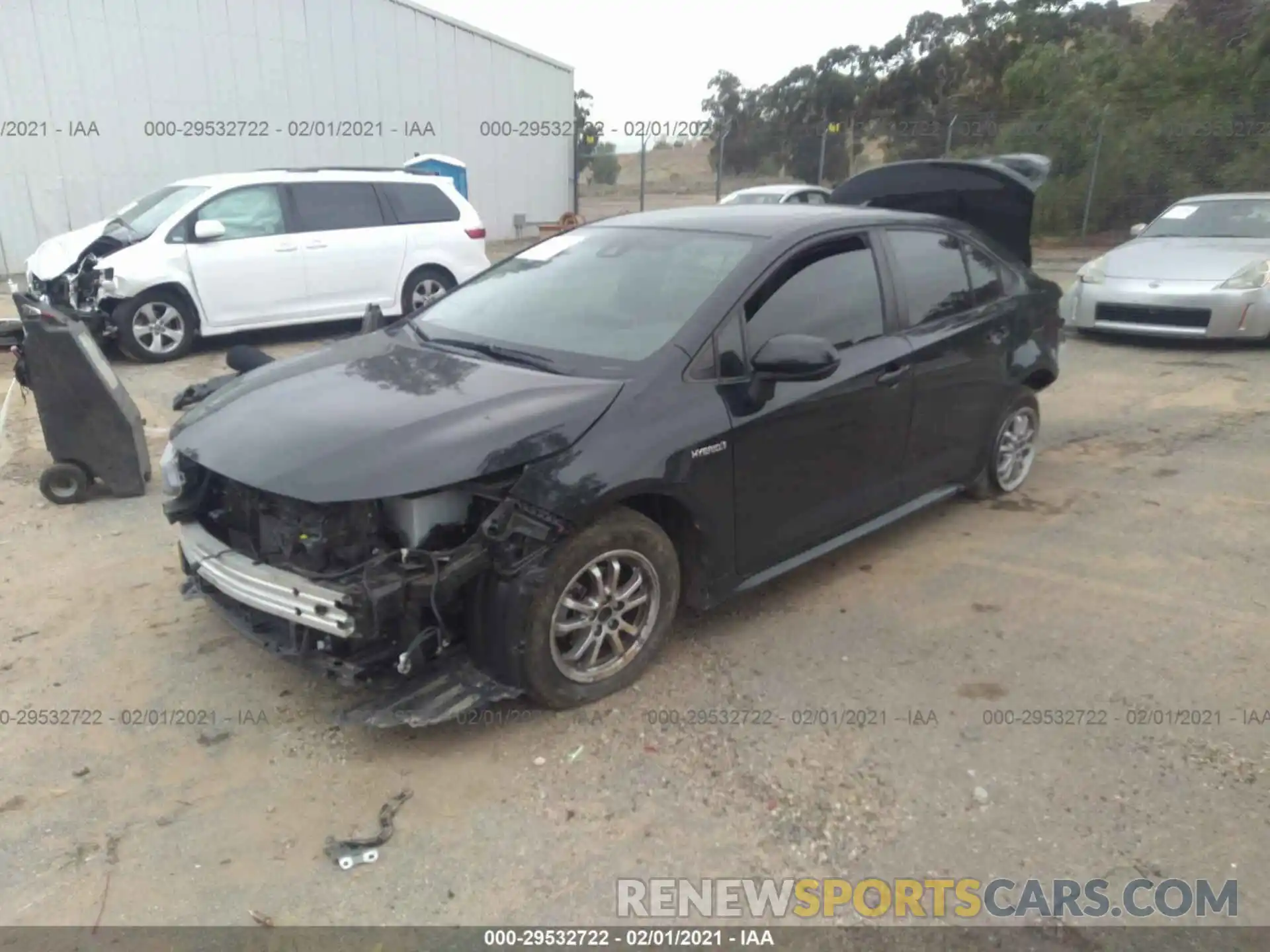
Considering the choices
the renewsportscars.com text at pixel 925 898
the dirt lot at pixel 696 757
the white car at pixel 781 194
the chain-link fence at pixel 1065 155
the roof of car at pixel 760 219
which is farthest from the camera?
the chain-link fence at pixel 1065 155

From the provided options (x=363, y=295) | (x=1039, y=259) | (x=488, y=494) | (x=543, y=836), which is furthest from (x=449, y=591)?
(x=1039, y=259)

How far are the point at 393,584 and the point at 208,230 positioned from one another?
7332mm

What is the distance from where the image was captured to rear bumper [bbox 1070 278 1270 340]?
8883 mm

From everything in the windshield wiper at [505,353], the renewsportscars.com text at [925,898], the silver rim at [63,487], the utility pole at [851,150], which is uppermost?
the utility pole at [851,150]

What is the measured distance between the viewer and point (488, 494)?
3.04 meters

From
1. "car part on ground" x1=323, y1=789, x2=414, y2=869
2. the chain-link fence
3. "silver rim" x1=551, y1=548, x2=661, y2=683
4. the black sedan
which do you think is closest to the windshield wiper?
the black sedan

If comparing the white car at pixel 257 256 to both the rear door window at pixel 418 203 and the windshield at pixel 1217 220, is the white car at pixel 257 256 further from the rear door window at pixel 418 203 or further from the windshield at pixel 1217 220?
the windshield at pixel 1217 220

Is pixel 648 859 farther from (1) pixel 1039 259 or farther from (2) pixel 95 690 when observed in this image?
(1) pixel 1039 259

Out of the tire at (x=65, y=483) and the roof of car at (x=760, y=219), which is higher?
the roof of car at (x=760, y=219)

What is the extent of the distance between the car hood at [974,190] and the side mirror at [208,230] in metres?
5.99

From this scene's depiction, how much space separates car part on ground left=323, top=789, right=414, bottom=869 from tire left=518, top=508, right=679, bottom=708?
610mm

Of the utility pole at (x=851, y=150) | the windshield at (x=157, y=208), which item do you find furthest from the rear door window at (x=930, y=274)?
the utility pole at (x=851, y=150)

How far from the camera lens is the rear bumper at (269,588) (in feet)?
9.46

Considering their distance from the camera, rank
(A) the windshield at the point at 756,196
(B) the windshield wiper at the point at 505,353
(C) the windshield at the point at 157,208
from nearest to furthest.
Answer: (B) the windshield wiper at the point at 505,353 → (C) the windshield at the point at 157,208 → (A) the windshield at the point at 756,196
